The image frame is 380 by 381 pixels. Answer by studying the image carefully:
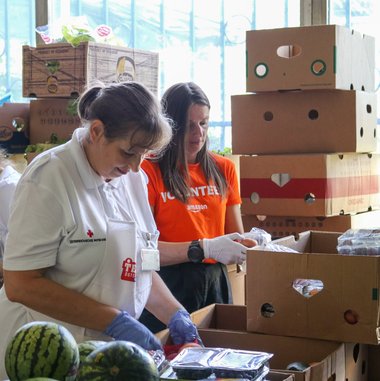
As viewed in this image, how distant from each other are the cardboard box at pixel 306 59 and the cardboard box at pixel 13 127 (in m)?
1.62

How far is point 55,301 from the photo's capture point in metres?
1.70

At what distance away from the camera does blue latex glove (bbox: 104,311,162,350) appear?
169cm

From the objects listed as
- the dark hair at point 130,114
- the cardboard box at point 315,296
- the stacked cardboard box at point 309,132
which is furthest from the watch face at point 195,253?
the dark hair at point 130,114

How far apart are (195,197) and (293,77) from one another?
691 millimetres

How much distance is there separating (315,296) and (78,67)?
7.14ft

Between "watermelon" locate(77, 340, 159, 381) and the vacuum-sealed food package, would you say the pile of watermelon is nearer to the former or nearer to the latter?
"watermelon" locate(77, 340, 159, 381)

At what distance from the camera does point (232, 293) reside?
9.45 ft

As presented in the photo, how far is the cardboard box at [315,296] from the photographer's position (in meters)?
1.87

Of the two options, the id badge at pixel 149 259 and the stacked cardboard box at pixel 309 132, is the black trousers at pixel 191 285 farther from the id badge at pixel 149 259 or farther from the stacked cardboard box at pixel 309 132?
the id badge at pixel 149 259

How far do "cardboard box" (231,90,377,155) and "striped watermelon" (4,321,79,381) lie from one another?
2.00 metres

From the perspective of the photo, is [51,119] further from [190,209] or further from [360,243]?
[360,243]

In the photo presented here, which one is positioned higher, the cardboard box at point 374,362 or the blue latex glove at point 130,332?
the blue latex glove at point 130,332

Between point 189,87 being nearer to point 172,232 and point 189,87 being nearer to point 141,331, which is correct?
point 172,232

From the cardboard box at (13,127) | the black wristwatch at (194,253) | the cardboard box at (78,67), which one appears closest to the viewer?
the black wristwatch at (194,253)
